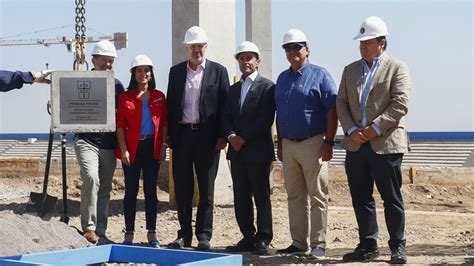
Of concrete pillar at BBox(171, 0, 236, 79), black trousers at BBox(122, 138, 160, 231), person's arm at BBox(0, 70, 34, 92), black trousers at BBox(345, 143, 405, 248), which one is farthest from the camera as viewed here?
concrete pillar at BBox(171, 0, 236, 79)

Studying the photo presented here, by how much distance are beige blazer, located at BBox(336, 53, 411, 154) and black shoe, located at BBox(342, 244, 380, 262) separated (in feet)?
2.59

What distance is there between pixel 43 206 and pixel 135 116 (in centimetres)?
115

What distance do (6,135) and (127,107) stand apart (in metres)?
23.2

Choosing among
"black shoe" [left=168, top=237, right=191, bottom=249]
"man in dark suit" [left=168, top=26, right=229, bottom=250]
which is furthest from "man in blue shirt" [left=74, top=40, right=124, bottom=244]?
"black shoe" [left=168, top=237, right=191, bottom=249]

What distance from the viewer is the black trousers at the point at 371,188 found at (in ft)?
20.1

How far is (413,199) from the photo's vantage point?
11680mm

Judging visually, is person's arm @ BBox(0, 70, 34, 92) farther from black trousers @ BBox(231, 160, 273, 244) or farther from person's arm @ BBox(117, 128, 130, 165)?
black trousers @ BBox(231, 160, 273, 244)

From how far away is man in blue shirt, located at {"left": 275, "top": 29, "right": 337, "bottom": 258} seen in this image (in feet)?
21.1

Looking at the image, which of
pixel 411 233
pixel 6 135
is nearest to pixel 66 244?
pixel 411 233

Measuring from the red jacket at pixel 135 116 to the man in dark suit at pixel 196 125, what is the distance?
0.09 metres

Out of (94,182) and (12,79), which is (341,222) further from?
(12,79)

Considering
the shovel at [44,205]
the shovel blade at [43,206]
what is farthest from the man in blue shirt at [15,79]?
the shovel blade at [43,206]

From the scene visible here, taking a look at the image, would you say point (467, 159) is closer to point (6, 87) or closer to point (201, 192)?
point (201, 192)

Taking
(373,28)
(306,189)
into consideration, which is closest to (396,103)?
(373,28)
